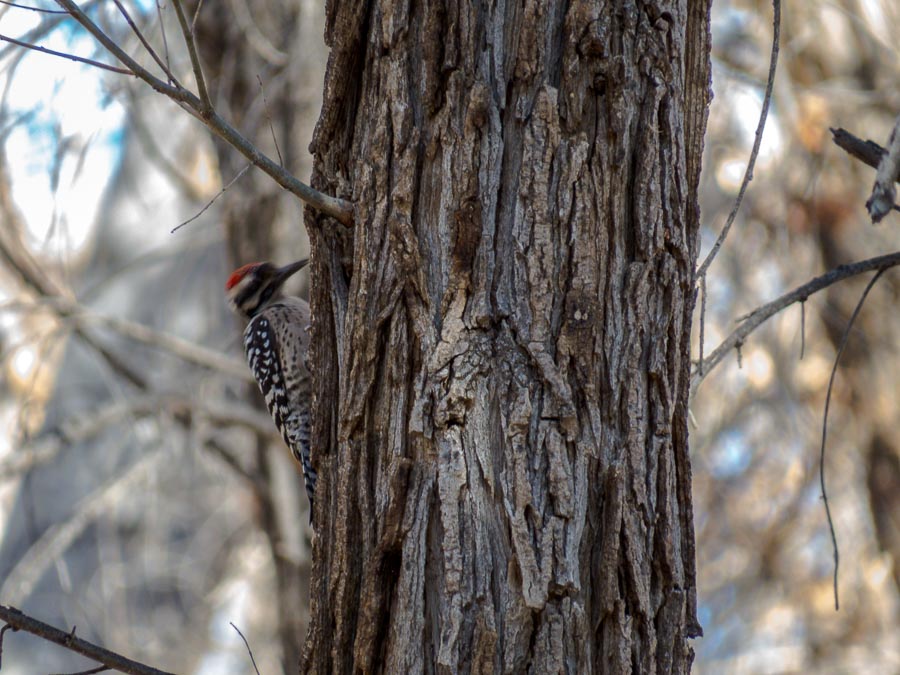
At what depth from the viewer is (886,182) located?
7.54 feet

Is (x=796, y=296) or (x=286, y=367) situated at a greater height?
(x=286, y=367)

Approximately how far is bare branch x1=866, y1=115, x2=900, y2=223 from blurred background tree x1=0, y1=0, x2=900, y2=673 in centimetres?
271

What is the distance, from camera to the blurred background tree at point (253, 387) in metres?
5.93

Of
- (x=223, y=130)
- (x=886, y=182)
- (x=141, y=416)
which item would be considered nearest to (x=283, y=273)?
(x=141, y=416)

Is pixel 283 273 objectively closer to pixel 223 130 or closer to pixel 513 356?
pixel 223 130

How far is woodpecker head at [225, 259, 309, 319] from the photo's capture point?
5633 mm

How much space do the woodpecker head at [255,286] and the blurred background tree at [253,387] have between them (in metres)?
0.51

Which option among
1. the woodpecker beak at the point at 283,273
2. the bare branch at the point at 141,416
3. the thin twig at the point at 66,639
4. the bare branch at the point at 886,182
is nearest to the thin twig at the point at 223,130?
the thin twig at the point at 66,639

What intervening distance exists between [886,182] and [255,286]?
399cm

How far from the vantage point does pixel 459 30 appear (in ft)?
7.35

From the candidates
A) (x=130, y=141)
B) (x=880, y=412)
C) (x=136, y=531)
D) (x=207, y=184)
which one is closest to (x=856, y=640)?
(x=880, y=412)

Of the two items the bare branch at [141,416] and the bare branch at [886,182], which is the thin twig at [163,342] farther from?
the bare branch at [886,182]

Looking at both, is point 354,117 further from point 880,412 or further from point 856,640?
point 856,640

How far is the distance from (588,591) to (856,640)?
8.02m
